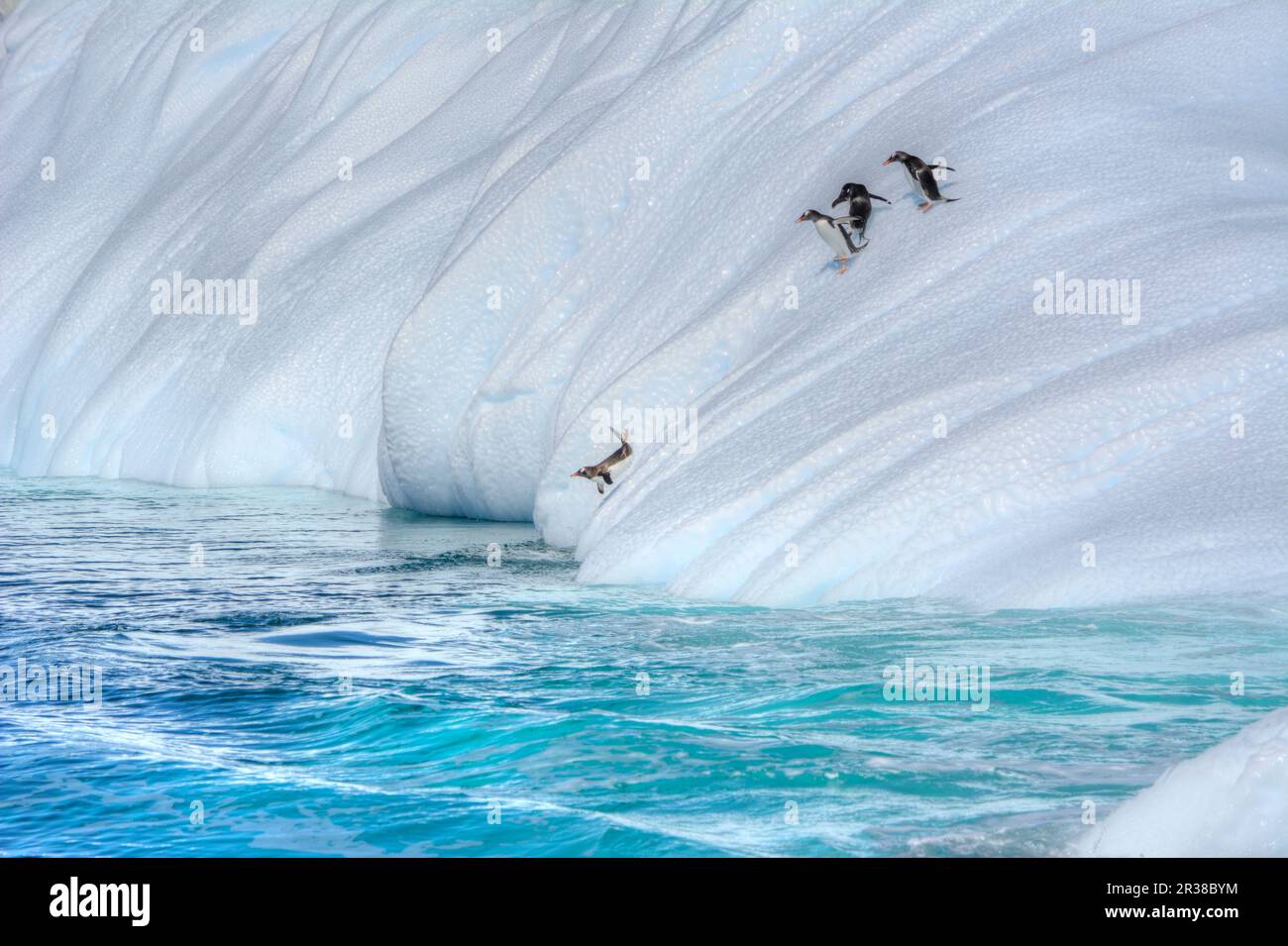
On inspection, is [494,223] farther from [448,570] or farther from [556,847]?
[556,847]

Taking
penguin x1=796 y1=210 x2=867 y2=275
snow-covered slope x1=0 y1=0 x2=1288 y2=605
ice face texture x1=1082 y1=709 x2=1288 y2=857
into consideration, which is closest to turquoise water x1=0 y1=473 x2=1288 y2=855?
ice face texture x1=1082 y1=709 x2=1288 y2=857

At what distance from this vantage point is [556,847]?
4059mm

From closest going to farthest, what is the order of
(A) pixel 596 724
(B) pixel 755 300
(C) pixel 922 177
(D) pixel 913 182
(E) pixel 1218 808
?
1. (E) pixel 1218 808
2. (A) pixel 596 724
3. (C) pixel 922 177
4. (D) pixel 913 182
5. (B) pixel 755 300

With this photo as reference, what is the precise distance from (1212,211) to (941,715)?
11.0ft

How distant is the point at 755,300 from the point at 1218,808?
5126 mm

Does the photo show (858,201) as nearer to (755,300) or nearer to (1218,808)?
(755,300)

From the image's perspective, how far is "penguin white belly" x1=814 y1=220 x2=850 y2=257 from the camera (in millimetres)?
7855

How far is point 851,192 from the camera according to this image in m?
7.95

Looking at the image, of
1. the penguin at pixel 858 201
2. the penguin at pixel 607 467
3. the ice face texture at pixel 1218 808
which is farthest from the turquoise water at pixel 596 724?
the penguin at pixel 858 201

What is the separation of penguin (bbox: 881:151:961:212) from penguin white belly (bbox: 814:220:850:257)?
394 millimetres

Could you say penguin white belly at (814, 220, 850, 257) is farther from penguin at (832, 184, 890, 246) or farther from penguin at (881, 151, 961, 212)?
penguin at (881, 151, 961, 212)

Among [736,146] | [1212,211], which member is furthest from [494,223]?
[1212,211]

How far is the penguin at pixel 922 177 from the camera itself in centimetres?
770

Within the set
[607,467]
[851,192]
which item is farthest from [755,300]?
[607,467]
